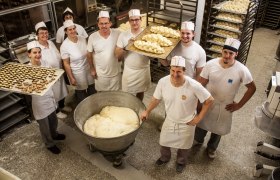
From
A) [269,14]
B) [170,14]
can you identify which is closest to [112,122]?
[170,14]

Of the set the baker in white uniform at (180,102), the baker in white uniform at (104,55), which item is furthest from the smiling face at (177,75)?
the baker in white uniform at (104,55)

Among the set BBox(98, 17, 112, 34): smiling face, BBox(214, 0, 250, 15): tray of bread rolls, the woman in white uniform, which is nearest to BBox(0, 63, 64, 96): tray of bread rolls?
the woman in white uniform

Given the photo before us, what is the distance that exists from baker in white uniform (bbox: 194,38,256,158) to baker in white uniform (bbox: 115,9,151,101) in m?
0.84

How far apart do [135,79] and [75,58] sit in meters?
0.85

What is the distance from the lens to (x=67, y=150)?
3.46 meters

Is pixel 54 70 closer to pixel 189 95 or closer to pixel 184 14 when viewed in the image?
pixel 189 95

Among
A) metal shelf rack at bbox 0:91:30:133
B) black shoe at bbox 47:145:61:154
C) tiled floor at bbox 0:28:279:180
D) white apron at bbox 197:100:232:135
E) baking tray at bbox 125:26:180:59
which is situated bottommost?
tiled floor at bbox 0:28:279:180

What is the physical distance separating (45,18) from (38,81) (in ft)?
6.07

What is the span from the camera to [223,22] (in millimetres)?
4375

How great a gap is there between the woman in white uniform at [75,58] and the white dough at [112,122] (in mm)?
725

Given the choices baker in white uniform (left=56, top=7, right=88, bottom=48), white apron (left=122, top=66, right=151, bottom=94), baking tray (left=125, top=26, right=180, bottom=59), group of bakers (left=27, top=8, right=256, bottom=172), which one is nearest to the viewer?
group of bakers (left=27, top=8, right=256, bottom=172)

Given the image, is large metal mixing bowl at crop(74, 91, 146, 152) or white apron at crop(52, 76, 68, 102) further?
white apron at crop(52, 76, 68, 102)

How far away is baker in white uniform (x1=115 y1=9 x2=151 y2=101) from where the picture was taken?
3344mm

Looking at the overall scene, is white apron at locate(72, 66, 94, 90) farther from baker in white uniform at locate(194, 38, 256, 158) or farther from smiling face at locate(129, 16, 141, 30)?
baker in white uniform at locate(194, 38, 256, 158)
